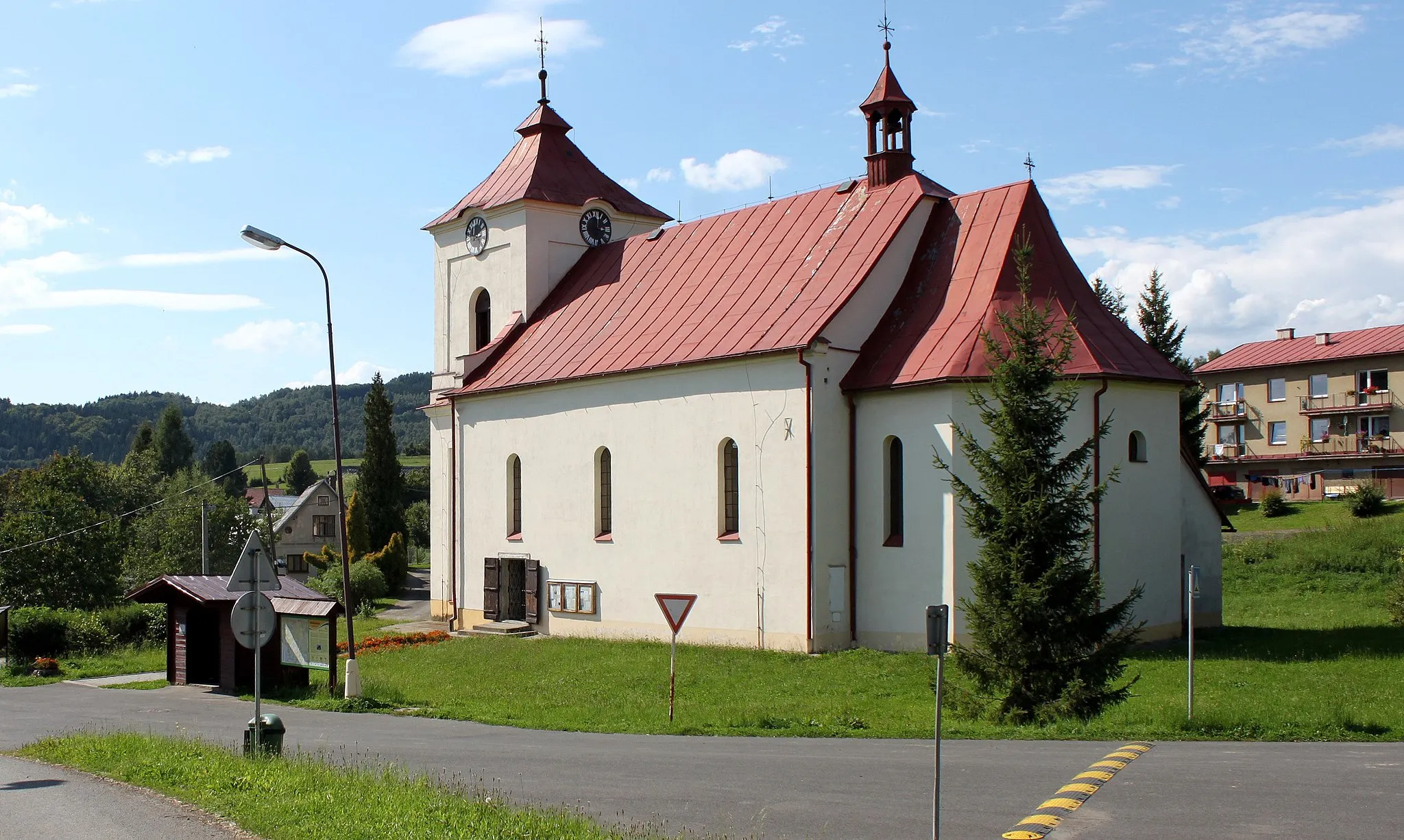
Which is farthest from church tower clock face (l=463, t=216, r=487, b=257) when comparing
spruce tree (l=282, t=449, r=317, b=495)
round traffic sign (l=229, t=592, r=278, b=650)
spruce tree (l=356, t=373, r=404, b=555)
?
spruce tree (l=282, t=449, r=317, b=495)

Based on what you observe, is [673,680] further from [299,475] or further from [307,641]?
[299,475]

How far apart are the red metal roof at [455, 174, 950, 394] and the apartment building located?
3732 centimetres

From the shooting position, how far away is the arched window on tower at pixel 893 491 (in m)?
25.8

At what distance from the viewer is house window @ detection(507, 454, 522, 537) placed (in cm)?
3412

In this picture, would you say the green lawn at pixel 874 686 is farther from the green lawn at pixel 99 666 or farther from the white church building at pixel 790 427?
the green lawn at pixel 99 666

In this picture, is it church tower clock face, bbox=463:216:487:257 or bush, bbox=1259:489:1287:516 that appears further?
bush, bbox=1259:489:1287:516

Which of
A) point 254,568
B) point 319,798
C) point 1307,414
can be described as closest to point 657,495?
point 254,568

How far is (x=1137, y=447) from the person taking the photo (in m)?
26.0

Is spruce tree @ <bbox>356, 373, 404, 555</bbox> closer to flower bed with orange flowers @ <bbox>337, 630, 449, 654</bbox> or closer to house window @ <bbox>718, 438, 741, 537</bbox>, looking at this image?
flower bed with orange flowers @ <bbox>337, 630, 449, 654</bbox>

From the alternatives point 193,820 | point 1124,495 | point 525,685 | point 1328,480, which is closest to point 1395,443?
point 1328,480

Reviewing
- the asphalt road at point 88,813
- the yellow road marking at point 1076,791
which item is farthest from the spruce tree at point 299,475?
the yellow road marking at point 1076,791

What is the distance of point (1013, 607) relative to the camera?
55.2 ft

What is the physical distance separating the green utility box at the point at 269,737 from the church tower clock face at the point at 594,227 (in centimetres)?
2433

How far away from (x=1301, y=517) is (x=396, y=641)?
35274mm
